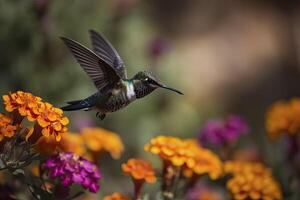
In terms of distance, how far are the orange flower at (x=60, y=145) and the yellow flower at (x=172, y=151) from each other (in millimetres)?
308

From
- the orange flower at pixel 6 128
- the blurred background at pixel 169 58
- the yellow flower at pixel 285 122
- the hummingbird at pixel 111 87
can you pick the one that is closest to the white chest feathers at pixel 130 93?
the hummingbird at pixel 111 87

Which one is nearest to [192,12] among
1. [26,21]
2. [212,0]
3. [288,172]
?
[212,0]

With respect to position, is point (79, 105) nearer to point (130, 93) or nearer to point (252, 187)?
point (130, 93)

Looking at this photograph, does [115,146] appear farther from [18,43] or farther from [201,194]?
[18,43]

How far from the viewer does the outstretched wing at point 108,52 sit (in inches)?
82.3

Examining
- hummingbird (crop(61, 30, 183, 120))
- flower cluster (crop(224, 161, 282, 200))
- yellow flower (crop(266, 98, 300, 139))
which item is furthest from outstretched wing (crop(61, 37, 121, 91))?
yellow flower (crop(266, 98, 300, 139))

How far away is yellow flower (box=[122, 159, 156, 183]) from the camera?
6.72 feet

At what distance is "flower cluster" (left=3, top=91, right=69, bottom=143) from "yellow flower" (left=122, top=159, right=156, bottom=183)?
1.17 feet

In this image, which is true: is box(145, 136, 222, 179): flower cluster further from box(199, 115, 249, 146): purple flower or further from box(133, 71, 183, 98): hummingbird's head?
box(199, 115, 249, 146): purple flower

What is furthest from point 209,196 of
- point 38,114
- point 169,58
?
point 169,58

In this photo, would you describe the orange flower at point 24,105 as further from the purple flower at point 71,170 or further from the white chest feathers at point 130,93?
the white chest feathers at point 130,93

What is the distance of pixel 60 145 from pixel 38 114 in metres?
0.45

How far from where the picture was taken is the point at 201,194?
271cm

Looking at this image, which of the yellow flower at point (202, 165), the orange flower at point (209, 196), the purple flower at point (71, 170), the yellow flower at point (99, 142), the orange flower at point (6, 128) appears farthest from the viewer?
the orange flower at point (209, 196)
